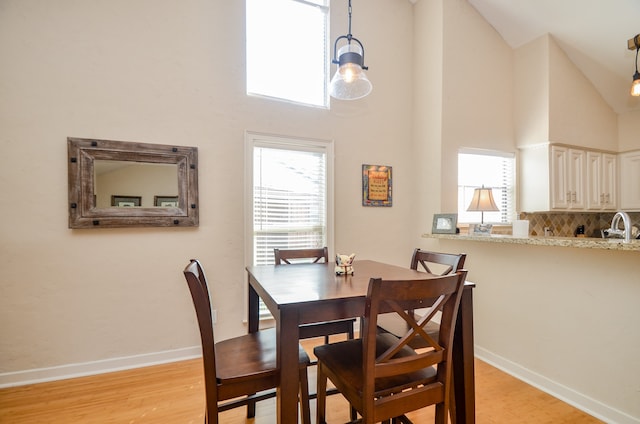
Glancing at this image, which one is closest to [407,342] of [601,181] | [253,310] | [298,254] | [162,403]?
[253,310]

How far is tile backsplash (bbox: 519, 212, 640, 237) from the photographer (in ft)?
12.7

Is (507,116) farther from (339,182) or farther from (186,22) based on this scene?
(186,22)

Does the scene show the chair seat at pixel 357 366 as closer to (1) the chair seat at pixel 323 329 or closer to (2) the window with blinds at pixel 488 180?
(1) the chair seat at pixel 323 329

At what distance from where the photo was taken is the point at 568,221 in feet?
13.5

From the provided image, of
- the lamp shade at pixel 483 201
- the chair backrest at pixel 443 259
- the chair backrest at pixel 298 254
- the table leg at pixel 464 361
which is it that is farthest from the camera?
the lamp shade at pixel 483 201

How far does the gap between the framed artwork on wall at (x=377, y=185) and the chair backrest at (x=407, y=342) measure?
2.08 meters

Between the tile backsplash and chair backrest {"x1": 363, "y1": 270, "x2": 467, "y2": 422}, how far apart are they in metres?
3.22

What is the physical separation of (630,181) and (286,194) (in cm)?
444

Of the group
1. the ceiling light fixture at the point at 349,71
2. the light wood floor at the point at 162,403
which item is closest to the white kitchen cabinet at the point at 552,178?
the light wood floor at the point at 162,403

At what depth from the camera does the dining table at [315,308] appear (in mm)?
1255

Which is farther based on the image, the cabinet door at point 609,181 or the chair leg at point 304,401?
the cabinet door at point 609,181

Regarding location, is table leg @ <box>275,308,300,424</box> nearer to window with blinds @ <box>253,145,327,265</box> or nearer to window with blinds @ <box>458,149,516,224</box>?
window with blinds @ <box>253,145,327,265</box>

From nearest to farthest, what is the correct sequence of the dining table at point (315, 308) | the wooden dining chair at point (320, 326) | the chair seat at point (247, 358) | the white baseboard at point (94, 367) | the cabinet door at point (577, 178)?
the dining table at point (315, 308) < the chair seat at point (247, 358) < the wooden dining chair at point (320, 326) < the white baseboard at point (94, 367) < the cabinet door at point (577, 178)

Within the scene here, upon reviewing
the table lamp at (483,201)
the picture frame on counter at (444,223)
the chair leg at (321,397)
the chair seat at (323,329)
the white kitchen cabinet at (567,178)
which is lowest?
the chair leg at (321,397)
